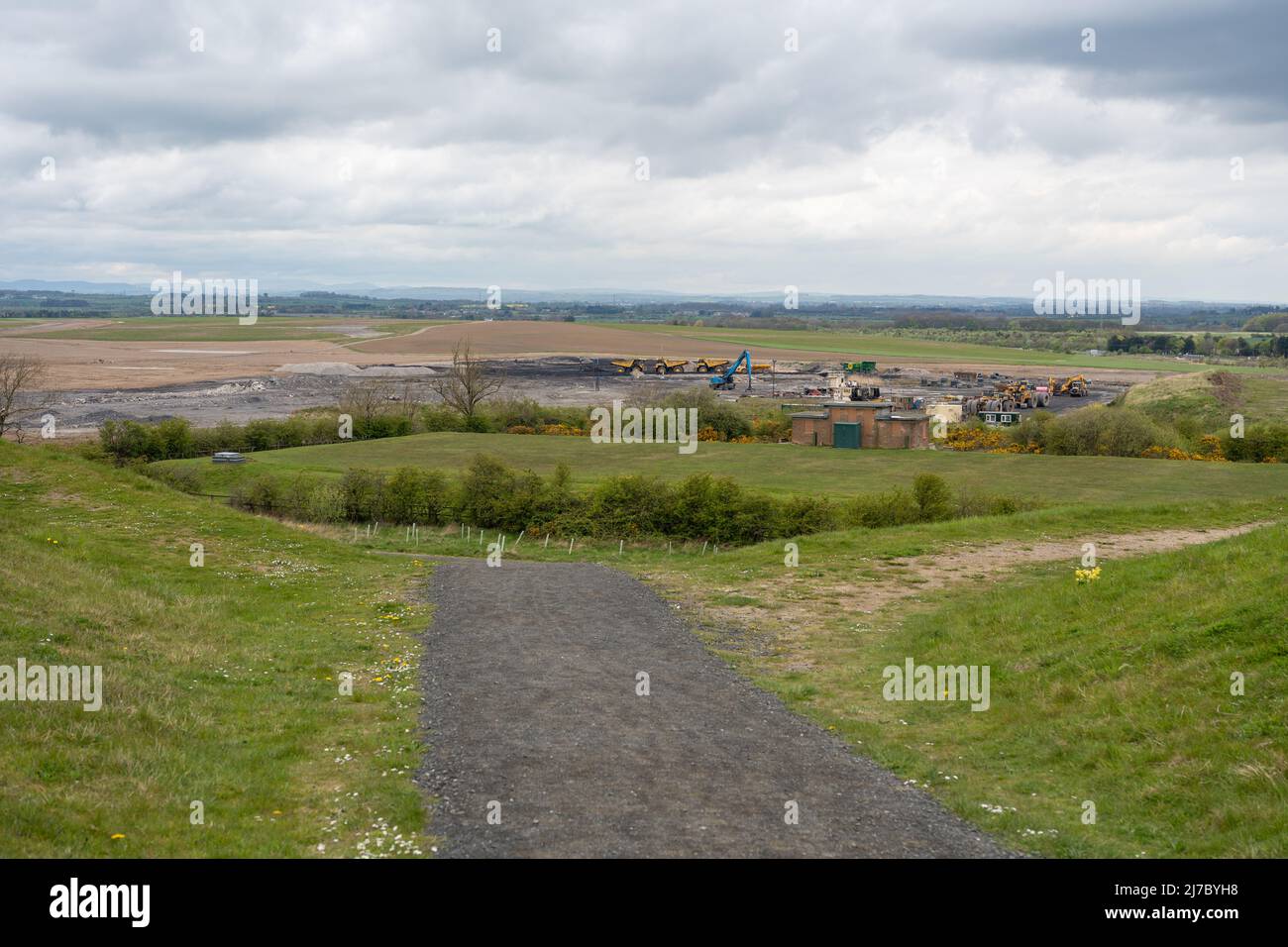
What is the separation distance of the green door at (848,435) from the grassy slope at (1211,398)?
1024 inches

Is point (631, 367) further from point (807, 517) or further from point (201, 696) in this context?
point (201, 696)

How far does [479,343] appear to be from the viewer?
6698 inches

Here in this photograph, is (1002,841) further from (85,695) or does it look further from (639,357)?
(639,357)

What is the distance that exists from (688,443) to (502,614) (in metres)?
49.0

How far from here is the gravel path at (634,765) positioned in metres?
9.69

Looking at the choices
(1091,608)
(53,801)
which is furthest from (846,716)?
(53,801)

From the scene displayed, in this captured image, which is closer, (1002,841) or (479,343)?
(1002,841)

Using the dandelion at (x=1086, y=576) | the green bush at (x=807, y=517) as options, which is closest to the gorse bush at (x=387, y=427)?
the green bush at (x=807, y=517)

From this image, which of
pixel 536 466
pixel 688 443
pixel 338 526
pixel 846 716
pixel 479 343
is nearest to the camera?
pixel 846 716

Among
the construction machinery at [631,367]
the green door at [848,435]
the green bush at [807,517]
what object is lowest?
the green bush at [807,517]

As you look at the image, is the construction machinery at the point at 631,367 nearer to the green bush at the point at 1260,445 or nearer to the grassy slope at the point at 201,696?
the green bush at the point at 1260,445

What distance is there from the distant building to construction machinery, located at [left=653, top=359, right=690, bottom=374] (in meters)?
67.7

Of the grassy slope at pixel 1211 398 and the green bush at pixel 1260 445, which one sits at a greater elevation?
the grassy slope at pixel 1211 398
